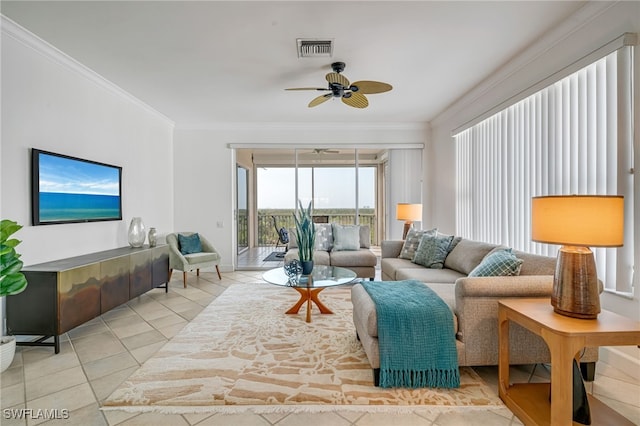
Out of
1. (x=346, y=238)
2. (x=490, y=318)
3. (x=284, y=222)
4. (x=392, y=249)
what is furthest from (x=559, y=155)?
(x=284, y=222)

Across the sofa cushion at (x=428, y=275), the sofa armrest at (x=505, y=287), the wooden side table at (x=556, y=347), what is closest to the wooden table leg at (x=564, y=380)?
the wooden side table at (x=556, y=347)

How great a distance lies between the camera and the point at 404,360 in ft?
6.11

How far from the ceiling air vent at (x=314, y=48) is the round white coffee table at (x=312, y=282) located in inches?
90.1

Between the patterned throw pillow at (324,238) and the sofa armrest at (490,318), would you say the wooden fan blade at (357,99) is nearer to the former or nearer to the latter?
the sofa armrest at (490,318)

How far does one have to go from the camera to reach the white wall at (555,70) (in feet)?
6.50

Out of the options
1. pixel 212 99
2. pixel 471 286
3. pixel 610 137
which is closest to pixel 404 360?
pixel 471 286

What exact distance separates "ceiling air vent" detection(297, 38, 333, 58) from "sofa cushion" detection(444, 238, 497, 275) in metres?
2.52

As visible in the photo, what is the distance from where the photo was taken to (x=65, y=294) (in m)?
2.46

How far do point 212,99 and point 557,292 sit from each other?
4411 mm

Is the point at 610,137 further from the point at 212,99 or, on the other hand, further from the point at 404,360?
the point at 212,99

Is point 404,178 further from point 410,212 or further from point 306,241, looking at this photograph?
point 306,241

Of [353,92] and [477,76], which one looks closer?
[353,92]

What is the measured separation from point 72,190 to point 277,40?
2.64 m

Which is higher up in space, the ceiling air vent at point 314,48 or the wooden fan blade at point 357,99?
the ceiling air vent at point 314,48
